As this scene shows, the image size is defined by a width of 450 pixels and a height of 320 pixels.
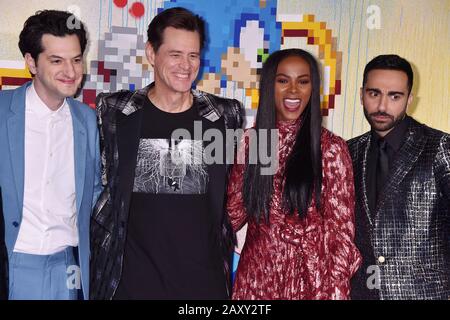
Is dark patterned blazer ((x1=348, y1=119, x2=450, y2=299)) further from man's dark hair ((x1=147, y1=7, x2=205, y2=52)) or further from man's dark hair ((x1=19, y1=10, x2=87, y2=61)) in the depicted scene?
man's dark hair ((x1=19, y1=10, x2=87, y2=61))

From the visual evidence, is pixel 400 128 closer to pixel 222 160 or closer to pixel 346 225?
pixel 346 225

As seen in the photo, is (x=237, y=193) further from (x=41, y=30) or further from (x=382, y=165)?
(x=41, y=30)

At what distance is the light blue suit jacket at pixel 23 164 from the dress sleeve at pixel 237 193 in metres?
0.59

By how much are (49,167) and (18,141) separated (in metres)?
0.16

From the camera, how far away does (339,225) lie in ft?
7.84

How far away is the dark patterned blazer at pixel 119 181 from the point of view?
8.39ft

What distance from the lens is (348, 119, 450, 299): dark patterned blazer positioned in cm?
257

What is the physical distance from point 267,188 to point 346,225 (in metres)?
0.35

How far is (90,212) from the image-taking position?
2623mm

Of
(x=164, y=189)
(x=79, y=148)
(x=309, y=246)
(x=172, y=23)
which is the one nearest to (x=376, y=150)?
(x=309, y=246)

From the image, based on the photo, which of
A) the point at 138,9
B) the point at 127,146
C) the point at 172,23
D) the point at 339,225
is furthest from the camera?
the point at 138,9

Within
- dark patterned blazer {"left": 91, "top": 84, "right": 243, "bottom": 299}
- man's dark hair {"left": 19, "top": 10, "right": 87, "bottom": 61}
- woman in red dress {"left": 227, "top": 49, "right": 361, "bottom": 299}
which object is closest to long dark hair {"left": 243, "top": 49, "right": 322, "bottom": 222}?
woman in red dress {"left": 227, "top": 49, "right": 361, "bottom": 299}

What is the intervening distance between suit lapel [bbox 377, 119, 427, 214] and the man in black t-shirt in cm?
70
